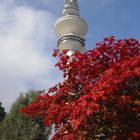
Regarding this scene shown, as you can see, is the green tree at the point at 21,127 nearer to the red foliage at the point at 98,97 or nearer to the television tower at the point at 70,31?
the red foliage at the point at 98,97

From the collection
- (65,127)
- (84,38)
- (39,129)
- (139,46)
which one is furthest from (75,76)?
(84,38)

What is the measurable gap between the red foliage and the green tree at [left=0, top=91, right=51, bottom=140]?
16.6 metres

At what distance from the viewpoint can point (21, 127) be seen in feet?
102

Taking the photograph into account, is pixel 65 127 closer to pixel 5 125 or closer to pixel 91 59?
pixel 91 59

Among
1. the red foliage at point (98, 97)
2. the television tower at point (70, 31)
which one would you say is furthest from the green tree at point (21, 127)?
the television tower at point (70, 31)

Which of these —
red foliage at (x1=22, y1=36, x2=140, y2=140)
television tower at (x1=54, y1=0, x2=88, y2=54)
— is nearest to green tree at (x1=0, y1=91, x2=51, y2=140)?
red foliage at (x1=22, y1=36, x2=140, y2=140)

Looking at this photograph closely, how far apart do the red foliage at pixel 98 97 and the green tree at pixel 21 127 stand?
16.6 meters

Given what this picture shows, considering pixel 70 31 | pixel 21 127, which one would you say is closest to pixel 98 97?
pixel 21 127

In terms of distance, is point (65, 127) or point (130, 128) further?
point (65, 127)

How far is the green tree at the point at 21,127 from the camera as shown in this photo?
101 feet

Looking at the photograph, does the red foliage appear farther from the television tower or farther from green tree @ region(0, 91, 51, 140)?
the television tower

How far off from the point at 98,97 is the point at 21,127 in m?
20.7

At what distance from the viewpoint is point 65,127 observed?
13328 mm

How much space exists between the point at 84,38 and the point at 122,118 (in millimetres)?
44348
